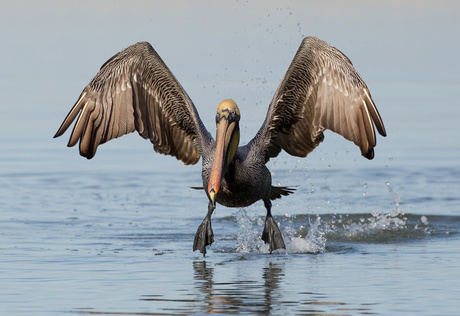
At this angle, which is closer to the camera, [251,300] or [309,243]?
[251,300]

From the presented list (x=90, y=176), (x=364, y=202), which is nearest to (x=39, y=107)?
(x=90, y=176)

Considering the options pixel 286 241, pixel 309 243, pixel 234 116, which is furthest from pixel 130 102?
pixel 309 243

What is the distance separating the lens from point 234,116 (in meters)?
10.5

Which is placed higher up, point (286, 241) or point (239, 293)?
point (286, 241)

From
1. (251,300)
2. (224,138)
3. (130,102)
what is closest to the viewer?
(251,300)

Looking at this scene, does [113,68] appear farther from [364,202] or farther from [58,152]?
[58,152]

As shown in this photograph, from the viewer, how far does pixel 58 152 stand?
20.0 m

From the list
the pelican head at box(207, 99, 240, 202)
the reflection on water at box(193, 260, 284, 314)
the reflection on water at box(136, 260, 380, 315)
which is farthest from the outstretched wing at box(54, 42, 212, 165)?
the reflection on water at box(136, 260, 380, 315)

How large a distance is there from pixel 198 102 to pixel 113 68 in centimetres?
1257

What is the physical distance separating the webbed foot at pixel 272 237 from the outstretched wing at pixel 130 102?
1138mm

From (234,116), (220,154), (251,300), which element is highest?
(234,116)

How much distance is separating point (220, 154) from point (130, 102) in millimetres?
1955

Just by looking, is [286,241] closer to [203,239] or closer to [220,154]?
[203,239]

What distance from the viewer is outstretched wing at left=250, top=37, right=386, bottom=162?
10984 mm
